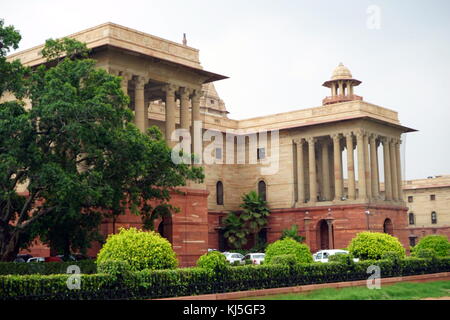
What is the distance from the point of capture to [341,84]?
6456 cm

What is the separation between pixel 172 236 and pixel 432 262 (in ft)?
49.0

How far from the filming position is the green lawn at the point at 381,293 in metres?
25.6

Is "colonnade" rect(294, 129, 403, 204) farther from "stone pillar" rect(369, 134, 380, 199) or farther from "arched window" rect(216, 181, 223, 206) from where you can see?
"arched window" rect(216, 181, 223, 206)

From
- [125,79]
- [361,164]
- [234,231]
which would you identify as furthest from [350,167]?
[125,79]

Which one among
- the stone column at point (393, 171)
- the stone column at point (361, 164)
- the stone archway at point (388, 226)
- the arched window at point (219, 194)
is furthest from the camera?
the arched window at point (219, 194)

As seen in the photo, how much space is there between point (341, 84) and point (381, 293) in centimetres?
3970

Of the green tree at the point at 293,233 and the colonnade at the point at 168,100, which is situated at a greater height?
the colonnade at the point at 168,100

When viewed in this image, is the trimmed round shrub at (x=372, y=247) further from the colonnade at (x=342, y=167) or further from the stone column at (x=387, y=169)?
the stone column at (x=387, y=169)

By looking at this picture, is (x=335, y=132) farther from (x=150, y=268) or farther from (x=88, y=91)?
(x=150, y=268)

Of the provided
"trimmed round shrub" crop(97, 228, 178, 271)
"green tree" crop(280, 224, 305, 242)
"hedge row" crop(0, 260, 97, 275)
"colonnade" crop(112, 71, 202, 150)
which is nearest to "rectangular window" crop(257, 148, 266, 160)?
"green tree" crop(280, 224, 305, 242)

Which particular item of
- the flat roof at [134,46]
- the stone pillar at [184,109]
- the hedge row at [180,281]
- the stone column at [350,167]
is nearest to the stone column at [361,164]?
the stone column at [350,167]

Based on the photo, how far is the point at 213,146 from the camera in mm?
64312

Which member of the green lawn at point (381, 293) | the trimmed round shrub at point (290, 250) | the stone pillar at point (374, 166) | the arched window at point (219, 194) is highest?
the stone pillar at point (374, 166)

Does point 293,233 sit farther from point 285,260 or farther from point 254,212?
point 285,260
